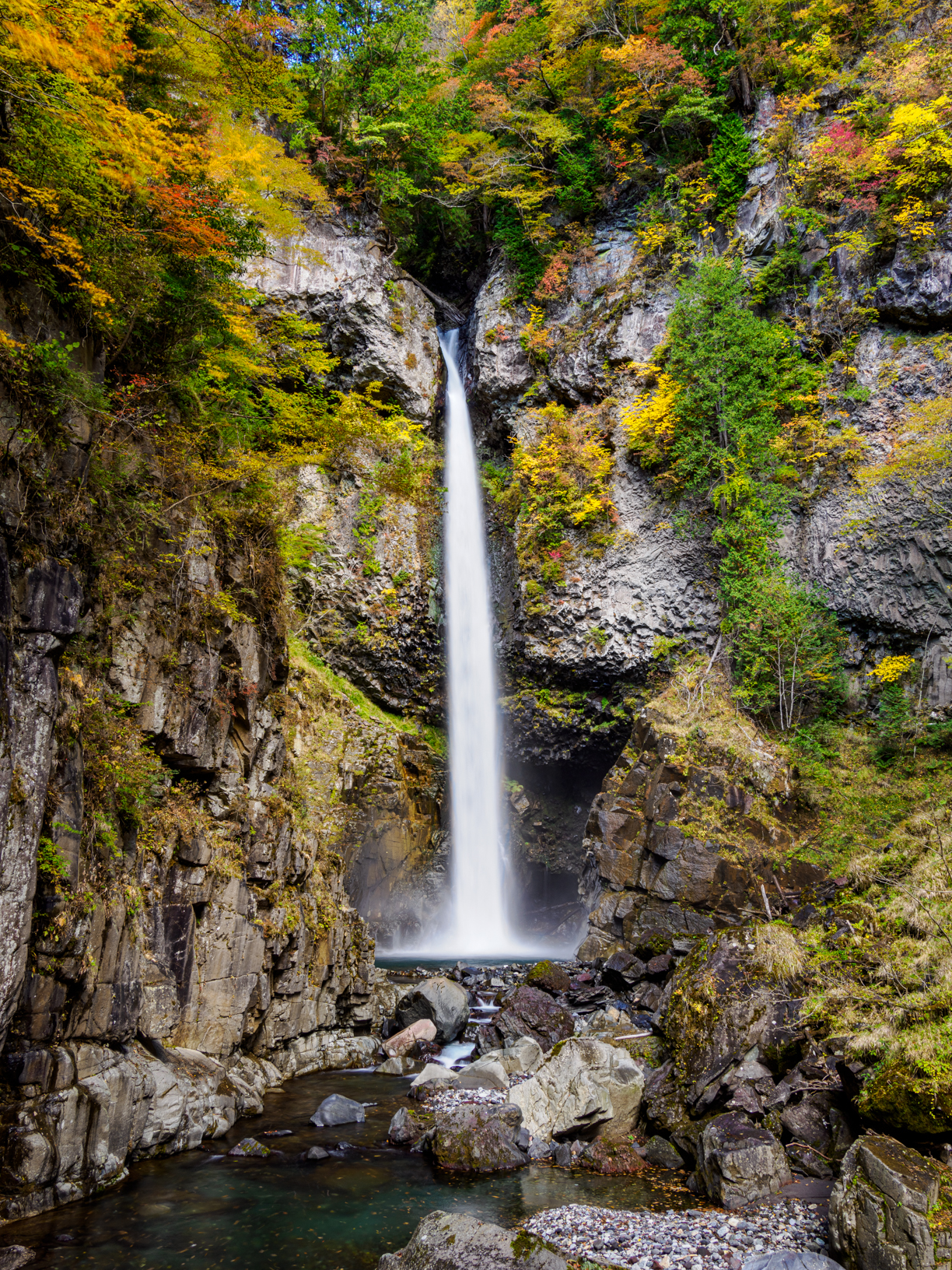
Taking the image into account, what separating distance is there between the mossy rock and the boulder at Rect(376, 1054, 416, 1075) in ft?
20.2

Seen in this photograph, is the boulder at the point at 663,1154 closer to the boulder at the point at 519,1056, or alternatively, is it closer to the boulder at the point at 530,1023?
the boulder at the point at 519,1056

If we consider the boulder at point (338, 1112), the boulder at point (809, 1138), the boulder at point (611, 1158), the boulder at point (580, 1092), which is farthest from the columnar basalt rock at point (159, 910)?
the boulder at point (809, 1138)

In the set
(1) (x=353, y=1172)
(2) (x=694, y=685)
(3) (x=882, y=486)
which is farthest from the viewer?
(2) (x=694, y=685)

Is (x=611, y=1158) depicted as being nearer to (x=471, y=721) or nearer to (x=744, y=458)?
(x=471, y=721)

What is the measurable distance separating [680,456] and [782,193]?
305 inches

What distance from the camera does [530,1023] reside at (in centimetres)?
1062

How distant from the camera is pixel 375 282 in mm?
22141

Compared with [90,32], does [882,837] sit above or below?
below

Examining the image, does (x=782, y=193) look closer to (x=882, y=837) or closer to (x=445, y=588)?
(x=445, y=588)

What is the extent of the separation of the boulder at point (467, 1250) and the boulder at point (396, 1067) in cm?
486

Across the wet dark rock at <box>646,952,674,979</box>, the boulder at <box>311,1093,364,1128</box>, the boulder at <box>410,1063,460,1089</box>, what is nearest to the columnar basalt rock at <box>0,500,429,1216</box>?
the boulder at <box>311,1093,364,1128</box>

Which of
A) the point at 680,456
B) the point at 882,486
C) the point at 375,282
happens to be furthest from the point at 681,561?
the point at 375,282

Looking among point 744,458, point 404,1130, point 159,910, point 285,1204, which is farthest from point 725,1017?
point 744,458

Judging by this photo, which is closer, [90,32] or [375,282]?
[90,32]
